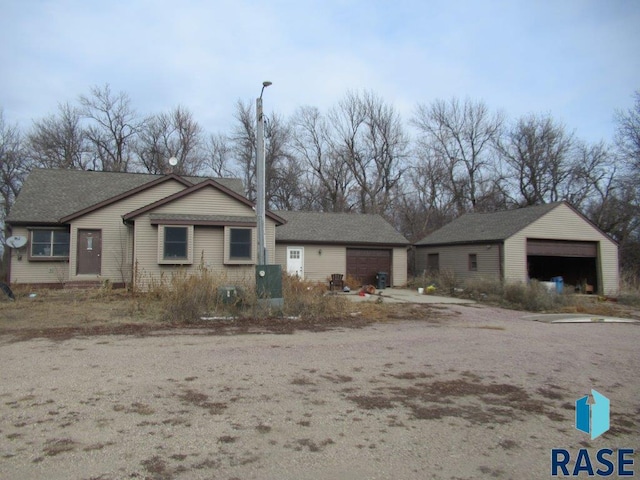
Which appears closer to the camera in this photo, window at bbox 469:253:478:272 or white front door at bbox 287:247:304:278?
white front door at bbox 287:247:304:278

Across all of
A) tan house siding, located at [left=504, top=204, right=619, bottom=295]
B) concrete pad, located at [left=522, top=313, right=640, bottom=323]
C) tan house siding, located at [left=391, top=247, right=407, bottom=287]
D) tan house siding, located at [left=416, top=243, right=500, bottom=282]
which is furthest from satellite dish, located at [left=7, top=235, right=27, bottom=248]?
tan house siding, located at [left=504, top=204, right=619, bottom=295]

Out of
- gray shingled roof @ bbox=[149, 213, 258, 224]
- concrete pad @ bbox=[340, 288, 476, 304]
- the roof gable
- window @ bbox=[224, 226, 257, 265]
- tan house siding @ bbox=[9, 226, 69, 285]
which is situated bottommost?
concrete pad @ bbox=[340, 288, 476, 304]

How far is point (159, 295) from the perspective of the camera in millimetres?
14469

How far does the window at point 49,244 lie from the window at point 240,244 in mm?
7527

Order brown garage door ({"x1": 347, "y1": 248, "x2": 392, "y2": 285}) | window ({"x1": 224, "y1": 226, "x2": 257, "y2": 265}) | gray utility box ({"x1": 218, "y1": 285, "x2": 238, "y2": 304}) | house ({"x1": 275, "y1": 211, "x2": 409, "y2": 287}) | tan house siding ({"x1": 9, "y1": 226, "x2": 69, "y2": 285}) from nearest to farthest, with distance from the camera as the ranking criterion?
1. gray utility box ({"x1": 218, "y1": 285, "x2": 238, "y2": 304})
2. window ({"x1": 224, "y1": 226, "x2": 257, "y2": 265})
3. tan house siding ({"x1": 9, "y1": 226, "x2": 69, "y2": 285})
4. house ({"x1": 275, "y1": 211, "x2": 409, "y2": 287})
5. brown garage door ({"x1": 347, "y1": 248, "x2": 392, "y2": 285})

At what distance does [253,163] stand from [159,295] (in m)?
30.0

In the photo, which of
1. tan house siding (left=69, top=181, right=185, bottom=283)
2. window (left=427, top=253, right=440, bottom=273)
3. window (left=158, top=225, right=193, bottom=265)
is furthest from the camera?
window (left=427, top=253, right=440, bottom=273)

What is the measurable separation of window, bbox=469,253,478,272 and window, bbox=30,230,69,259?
20.2 m

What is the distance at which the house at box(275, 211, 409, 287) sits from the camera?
2491 centimetres

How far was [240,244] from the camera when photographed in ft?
61.9

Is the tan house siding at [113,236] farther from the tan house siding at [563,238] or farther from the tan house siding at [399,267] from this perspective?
the tan house siding at [563,238]

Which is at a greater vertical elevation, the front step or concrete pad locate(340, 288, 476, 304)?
the front step

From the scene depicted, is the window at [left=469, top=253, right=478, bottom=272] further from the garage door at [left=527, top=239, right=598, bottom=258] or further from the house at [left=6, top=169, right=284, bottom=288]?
the house at [left=6, top=169, right=284, bottom=288]

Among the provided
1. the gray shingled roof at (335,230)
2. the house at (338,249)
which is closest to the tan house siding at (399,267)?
the house at (338,249)
